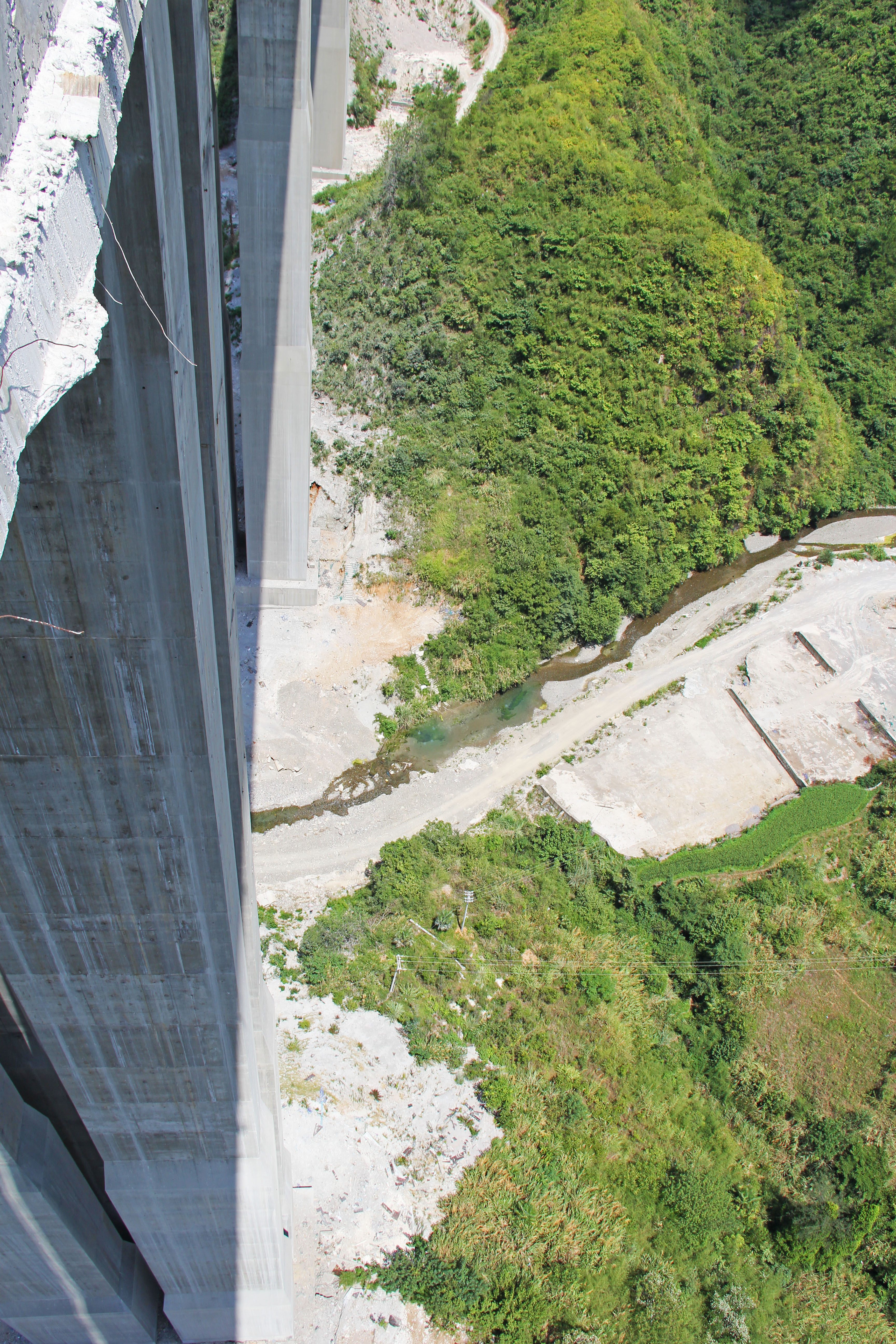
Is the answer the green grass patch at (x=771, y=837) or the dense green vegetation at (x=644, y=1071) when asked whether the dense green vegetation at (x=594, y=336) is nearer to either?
the green grass patch at (x=771, y=837)

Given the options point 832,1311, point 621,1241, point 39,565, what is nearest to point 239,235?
point 39,565

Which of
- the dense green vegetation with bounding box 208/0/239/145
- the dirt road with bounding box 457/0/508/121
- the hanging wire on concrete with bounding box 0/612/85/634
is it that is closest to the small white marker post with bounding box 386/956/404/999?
the hanging wire on concrete with bounding box 0/612/85/634

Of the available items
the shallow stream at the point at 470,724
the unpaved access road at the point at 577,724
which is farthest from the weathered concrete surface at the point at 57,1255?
the shallow stream at the point at 470,724

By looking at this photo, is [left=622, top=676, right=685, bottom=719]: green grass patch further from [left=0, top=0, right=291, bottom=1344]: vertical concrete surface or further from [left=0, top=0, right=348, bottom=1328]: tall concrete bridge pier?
[left=0, top=0, right=291, bottom=1344]: vertical concrete surface

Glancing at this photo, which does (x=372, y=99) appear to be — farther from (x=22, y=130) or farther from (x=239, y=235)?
(x=22, y=130)

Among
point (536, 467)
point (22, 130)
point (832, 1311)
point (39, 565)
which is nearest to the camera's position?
point (22, 130)
